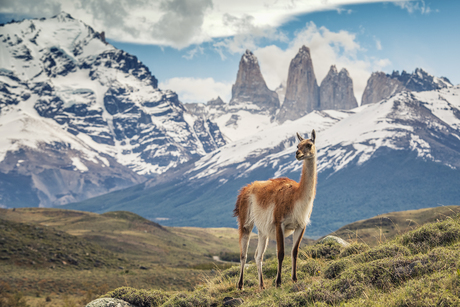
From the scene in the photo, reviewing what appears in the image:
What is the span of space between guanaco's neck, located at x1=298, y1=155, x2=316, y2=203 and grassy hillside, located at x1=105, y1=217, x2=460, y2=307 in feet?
6.38

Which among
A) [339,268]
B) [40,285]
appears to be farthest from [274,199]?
[40,285]

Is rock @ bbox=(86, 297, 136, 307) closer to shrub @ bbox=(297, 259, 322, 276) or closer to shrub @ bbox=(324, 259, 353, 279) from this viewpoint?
shrub @ bbox=(297, 259, 322, 276)

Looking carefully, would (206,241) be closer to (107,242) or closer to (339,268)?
(107,242)

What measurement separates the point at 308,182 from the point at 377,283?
301 cm

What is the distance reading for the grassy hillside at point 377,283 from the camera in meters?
6.34

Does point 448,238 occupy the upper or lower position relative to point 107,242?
upper

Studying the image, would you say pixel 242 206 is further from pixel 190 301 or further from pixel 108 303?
pixel 108 303

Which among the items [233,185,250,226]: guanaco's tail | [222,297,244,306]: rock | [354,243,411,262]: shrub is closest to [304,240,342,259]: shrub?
[233,185,250,226]: guanaco's tail

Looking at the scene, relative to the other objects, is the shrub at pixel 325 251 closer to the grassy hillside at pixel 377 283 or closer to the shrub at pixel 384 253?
the grassy hillside at pixel 377 283

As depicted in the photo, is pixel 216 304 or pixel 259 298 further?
pixel 216 304

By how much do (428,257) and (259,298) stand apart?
3.99 metres

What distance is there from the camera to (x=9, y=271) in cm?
4144

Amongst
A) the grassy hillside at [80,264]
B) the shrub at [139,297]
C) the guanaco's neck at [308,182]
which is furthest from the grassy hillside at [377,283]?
the grassy hillside at [80,264]

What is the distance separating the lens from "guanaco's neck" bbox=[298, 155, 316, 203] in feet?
31.8
